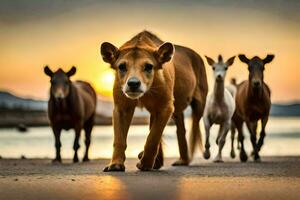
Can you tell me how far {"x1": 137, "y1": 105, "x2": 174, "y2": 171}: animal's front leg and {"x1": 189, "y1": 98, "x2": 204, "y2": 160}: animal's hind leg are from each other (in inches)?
107

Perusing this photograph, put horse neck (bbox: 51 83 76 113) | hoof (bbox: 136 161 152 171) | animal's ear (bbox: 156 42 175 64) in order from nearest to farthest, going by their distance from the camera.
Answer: animal's ear (bbox: 156 42 175 64) < hoof (bbox: 136 161 152 171) < horse neck (bbox: 51 83 76 113)

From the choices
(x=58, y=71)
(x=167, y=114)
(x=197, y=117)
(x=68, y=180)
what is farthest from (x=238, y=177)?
(x=58, y=71)

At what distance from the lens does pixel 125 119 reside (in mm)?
9750

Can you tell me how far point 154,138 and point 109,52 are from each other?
3.67ft

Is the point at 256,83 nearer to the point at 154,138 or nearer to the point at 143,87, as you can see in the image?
the point at 154,138

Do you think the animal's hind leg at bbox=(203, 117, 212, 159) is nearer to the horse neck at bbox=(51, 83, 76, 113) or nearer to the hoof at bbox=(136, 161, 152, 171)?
the horse neck at bbox=(51, 83, 76, 113)

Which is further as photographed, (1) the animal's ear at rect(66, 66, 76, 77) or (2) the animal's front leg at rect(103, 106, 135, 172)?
(1) the animal's ear at rect(66, 66, 76, 77)

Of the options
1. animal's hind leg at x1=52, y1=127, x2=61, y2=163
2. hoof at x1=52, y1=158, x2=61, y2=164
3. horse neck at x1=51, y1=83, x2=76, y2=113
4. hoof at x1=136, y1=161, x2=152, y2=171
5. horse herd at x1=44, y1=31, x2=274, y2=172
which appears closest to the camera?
horse herd at x1=44, y1=31, x2=274, y2=172

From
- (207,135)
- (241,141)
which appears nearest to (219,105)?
(207,135)

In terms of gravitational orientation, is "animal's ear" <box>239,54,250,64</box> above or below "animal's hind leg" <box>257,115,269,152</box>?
above

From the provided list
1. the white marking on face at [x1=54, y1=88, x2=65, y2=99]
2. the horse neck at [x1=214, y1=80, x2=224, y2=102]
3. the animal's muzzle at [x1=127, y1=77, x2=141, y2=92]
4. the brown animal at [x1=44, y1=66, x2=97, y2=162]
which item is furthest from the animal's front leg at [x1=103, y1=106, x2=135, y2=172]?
the horse neck at [x1=214, y1=80, x2=224, y2=102]

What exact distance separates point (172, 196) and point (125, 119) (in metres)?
2.76

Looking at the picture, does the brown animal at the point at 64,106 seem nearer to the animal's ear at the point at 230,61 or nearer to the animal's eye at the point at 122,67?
the animal's ear at the point at 230,61

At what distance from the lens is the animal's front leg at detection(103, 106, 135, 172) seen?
957 centimetres
